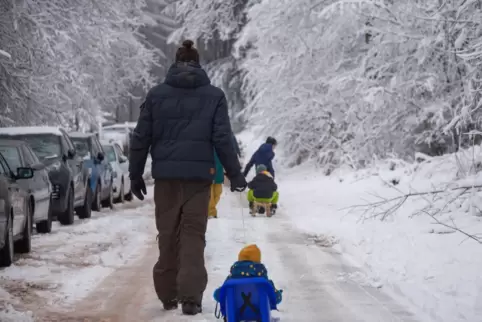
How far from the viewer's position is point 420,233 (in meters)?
11.7

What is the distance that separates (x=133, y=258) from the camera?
10922 millimetres

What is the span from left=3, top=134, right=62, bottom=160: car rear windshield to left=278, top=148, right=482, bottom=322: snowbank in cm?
463

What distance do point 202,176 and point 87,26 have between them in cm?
1773

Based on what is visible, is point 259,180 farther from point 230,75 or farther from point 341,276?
point 230,75

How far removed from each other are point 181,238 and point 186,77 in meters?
Answer: 1.34

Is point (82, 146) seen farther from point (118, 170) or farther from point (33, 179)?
point (33, 179)

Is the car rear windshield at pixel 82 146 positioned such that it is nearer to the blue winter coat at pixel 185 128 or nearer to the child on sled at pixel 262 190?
the child on sled at pixel 262 190

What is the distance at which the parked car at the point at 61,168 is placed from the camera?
14695mm

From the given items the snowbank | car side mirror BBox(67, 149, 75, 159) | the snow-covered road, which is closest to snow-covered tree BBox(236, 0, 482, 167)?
the snowbank

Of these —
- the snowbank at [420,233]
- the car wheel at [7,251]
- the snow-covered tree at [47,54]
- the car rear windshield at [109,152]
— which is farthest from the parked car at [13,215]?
the car rear windshield at [109,152]

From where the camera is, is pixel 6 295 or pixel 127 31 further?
pixel 127 31

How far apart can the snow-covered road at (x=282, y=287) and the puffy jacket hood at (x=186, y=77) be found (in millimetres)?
1914

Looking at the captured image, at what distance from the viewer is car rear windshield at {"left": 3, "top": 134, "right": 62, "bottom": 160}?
15.6m

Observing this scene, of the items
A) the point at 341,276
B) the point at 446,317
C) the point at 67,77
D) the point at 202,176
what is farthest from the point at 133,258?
the point at 67,77
